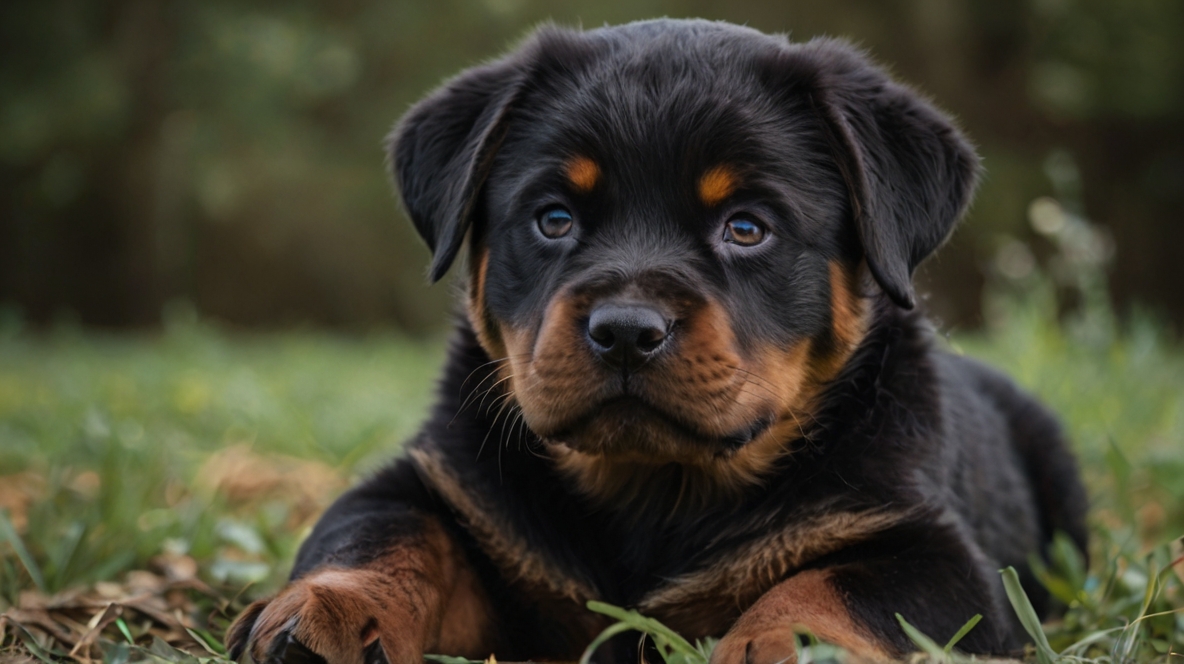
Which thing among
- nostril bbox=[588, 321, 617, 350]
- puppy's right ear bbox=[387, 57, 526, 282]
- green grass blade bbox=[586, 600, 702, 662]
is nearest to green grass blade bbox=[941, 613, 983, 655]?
green grass blade bbox=[586, 600, 702, 662]

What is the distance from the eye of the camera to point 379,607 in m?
2.27

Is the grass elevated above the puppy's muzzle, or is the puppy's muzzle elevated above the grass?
the puppy's muzzle

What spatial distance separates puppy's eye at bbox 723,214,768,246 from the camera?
2588mm

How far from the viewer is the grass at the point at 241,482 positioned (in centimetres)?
252

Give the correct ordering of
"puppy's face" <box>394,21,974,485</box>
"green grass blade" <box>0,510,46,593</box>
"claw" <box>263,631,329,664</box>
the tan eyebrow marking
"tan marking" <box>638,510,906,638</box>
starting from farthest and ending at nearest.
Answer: "green grass blade" <box>0,510,46,593</box> < the tan eyebrow marking < "tan marking" <box>638,510,906,638</box> < "puppy's face" <box>394,21,974,485</box> < "claw" <box>263,631,329,664</box>

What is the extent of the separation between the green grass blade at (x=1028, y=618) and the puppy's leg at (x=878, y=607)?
0.10m

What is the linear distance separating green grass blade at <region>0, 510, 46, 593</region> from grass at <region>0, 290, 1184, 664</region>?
0.01 meters

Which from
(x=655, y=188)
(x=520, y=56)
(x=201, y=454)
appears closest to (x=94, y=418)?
(x=201, y=454)

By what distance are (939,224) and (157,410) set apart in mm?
4440

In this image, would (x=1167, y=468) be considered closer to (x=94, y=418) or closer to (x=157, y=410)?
(x=94, y=418)

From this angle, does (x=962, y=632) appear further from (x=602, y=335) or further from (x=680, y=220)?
(x=680, y=220)

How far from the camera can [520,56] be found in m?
3.07

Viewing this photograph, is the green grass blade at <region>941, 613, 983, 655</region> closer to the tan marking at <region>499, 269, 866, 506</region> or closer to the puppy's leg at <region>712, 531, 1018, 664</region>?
the puppy's leg at <region>712, 531, 1018, 664</region>

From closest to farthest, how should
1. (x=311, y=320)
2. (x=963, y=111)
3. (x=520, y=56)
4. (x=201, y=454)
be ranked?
1. (x=520, y=56)
2. (x=201, y=454)
3. (x=963, y=111)
4. (x=311, y=320)
